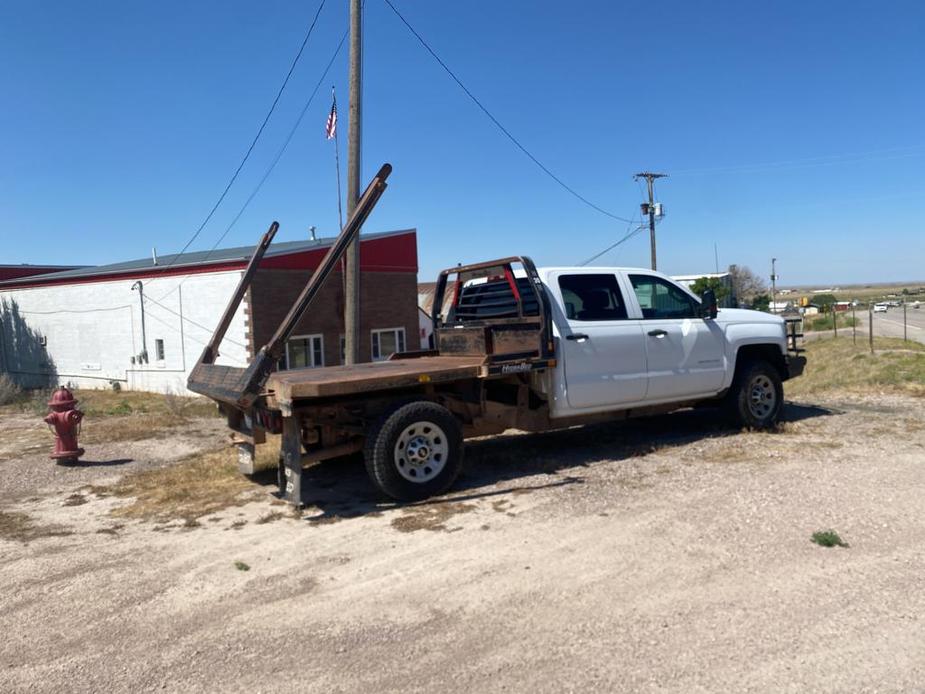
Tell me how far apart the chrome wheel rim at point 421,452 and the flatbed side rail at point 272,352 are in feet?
4.18

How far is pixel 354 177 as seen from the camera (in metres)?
12.5

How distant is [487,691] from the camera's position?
3.41 m

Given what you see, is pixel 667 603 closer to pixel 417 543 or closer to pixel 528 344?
pixel 417 543

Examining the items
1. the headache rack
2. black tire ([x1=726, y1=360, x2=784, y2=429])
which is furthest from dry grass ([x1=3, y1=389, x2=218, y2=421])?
black tire ([x1=726, y1=360, x2=784, y2=429])

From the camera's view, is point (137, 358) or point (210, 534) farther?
point (137, 358)

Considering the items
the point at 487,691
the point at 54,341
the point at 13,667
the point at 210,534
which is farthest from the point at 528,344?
the point at 54,341

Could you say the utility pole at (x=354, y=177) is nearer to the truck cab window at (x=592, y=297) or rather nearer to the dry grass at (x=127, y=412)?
the dry grass at (x=127, y=412)

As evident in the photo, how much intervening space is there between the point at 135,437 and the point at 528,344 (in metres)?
7.08

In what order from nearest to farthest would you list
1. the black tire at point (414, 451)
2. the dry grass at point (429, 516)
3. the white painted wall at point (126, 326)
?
the dry grass at point (429, 516) < the black tire at point (414, 451) < the white painted wall at point (126, 326)

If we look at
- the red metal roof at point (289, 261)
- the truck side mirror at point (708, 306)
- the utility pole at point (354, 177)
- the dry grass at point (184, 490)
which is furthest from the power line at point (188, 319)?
the truck side mirror at point (708, 306)

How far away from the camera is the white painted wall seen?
21219mm

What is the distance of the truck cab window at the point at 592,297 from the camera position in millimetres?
7898

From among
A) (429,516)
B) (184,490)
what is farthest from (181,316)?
(429,516)

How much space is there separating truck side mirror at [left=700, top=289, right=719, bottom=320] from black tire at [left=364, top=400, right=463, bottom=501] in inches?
143
